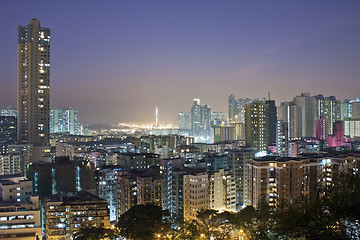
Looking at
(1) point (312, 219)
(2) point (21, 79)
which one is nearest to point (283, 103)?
(2) point (21, 79)

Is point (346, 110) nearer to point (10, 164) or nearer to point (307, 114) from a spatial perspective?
point (307, 114)

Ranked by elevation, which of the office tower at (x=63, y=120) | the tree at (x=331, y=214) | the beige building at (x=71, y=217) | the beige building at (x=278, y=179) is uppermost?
the office tower at (x=63, y=120)

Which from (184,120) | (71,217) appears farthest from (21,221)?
(184,120)

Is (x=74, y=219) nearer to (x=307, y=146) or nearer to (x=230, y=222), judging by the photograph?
(x=230, y=222)

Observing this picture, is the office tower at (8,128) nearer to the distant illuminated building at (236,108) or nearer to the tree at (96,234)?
the distant illuminated building at (236,108)

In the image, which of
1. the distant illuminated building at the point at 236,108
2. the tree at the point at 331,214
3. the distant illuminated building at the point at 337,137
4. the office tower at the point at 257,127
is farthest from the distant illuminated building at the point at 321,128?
the tree at the point at 331,214

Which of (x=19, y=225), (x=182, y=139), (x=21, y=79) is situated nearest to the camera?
(x=19, y=225)

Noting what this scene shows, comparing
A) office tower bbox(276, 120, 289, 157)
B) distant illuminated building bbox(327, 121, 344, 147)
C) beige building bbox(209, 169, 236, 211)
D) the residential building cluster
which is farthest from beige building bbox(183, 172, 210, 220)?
distant illuminated building bbox(327, 121, 344, 147)
